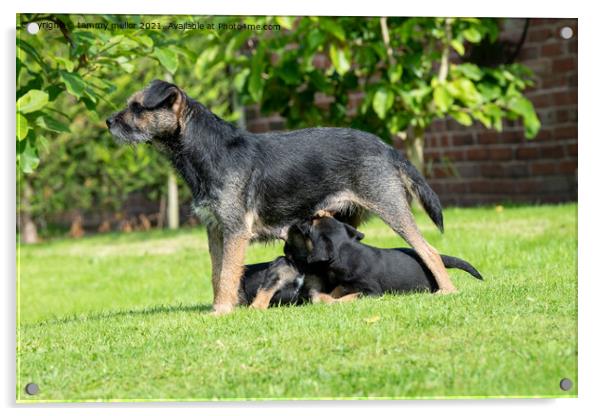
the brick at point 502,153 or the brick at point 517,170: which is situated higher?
the brick at point 502,153

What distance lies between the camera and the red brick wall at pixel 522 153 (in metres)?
8.73

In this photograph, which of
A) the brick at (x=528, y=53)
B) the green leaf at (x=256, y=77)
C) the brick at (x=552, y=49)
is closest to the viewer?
the green leaf at (x=256, y=77)

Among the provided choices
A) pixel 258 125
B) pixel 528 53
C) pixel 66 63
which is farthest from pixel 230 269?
pixel 528 53

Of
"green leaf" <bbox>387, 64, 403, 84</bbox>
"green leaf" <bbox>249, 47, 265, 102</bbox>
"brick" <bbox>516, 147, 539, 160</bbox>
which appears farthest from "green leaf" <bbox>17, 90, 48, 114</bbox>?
"brick" <bbox>516, 147, 539, 160</bbox>

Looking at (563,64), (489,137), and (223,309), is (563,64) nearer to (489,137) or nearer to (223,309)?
(489,137)

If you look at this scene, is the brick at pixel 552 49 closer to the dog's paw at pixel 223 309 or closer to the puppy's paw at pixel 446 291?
the puppy's paw at pixel 446 291

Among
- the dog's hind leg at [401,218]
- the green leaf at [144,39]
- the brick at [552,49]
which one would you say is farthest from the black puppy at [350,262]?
the brick at [552,49]

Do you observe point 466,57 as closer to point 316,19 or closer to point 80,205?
point 316,19

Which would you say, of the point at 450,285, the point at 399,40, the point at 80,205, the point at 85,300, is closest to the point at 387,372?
the point at 450,285

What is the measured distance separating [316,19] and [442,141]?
296 cm

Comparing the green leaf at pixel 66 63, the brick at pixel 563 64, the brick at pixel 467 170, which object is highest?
the brick at pixel 563 64

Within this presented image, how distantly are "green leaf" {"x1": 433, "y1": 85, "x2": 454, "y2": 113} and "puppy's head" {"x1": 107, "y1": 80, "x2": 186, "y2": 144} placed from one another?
2.57 metres

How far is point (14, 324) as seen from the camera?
5855mm

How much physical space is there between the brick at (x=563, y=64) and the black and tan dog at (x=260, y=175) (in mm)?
2109
